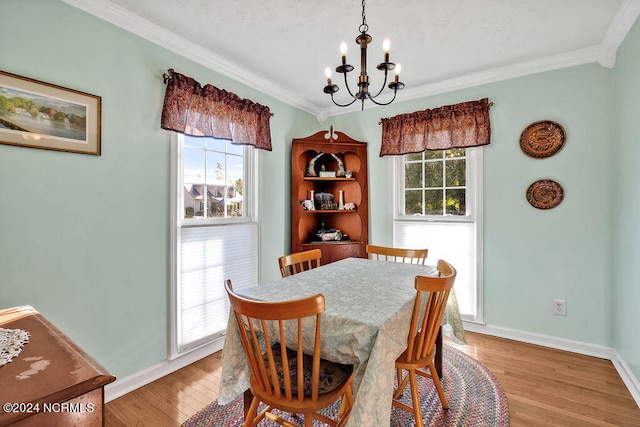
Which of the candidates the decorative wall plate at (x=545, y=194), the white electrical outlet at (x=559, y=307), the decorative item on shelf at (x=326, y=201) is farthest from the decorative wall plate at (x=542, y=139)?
the decorative item on shelf at (x=326, y=201)

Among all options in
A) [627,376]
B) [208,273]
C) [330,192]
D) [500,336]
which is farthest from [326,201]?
[627,376]

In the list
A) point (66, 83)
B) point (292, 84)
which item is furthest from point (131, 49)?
point (292, 84)

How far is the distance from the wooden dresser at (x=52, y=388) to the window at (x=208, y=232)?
4.77 ft

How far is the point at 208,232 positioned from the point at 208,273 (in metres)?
0.35

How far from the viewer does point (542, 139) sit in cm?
274

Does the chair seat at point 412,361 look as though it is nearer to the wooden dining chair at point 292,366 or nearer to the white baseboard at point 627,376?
the wooden dining chair at point 292,366

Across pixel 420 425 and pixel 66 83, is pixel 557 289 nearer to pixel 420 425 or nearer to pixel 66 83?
pixel 420 425

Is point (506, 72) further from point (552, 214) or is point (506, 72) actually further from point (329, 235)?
point (329, 235)

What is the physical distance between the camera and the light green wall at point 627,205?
202 centimetres

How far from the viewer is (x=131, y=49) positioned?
2.12 metres

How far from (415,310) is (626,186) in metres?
1.99

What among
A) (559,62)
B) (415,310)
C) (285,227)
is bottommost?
(415,310)

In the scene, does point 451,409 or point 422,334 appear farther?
point 451,409

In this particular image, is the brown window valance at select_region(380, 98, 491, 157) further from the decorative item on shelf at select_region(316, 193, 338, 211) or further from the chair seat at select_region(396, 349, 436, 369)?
the chair seat at select_region(396, 349, 436, 369)
